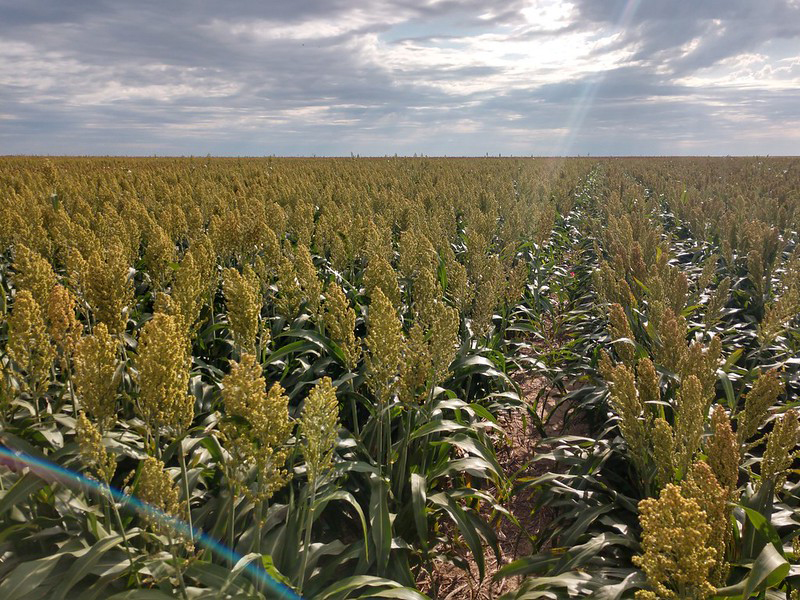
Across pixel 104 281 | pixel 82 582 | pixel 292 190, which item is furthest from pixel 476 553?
pixel 292 190

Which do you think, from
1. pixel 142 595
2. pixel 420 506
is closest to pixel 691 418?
pixel 420 506

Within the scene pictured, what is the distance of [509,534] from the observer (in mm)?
4004

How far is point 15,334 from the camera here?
2.39m

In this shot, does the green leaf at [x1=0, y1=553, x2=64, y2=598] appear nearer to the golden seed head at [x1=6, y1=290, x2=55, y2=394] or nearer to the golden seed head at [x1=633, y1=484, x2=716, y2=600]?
the golden seed head at [x1=6, y1=290, x2=55, y2=394]

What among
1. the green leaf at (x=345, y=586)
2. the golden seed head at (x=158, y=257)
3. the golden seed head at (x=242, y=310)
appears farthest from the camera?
the golden seed head at (x=158, y=257)

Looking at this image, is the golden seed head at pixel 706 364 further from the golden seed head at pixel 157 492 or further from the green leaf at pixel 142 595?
the green leaf at pixel 142 595

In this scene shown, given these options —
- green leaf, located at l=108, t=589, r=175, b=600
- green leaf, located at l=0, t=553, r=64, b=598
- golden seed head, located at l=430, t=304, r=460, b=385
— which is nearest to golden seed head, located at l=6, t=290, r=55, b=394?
green leaf, located at l=0, t=553, r=64, b=598

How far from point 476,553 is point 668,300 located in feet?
9.99

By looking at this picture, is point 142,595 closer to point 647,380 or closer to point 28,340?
point 28,340

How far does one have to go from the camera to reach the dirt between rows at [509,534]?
3.34m

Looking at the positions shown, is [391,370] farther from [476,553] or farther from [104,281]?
[104,281]

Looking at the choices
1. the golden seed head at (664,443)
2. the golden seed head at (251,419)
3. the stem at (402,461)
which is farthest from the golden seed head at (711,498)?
the stem at (402,461)

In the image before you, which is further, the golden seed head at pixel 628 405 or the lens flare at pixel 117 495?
the golden seed head at pixel 628 405

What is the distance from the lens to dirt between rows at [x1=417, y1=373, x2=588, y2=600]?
3336 millimetres
